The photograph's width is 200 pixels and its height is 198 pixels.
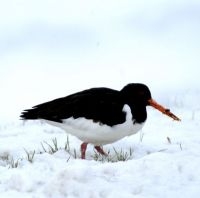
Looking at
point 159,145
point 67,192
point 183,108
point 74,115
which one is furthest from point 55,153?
point 183,108

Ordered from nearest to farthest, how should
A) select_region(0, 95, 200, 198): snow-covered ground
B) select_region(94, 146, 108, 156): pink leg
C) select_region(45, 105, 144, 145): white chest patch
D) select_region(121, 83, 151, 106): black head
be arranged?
select_region(0, 95, 200, 198): snow-covered ground → select_region(45, 105, 144, 145): white chest patch → select_region(94, 146, 108, 156): pink leg → select_region(121, 83, 151, 106): black head

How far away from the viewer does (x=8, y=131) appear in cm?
1071

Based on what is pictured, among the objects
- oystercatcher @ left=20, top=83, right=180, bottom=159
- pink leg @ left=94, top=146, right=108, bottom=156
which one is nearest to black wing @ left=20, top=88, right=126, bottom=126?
oystercatcher @ left=20, top=83, right=180, bottom=159

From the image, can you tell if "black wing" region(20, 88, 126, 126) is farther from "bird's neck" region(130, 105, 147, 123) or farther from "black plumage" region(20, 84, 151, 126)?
"bird's neck" region(130, 105, 147, 123)

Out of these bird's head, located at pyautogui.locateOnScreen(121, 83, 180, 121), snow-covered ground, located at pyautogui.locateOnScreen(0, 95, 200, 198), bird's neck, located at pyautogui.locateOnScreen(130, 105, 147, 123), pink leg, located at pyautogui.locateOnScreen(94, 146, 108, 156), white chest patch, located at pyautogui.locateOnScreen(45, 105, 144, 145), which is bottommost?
pink leg, located at pyautogui.locateOnScreen(94, 146, 108, 156)

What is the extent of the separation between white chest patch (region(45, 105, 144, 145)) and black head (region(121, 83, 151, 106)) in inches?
10.6

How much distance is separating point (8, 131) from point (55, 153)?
10.6 feet

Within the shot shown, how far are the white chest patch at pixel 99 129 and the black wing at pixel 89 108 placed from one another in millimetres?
52

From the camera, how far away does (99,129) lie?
780 centimetres

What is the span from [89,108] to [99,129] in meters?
0.31

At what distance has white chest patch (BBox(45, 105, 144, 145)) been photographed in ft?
25.6

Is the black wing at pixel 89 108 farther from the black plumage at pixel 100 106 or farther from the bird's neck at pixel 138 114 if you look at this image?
the bird's neck at pixel 138 114

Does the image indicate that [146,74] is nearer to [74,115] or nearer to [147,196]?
[74,115]

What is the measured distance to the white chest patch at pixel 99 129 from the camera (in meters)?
7.79
